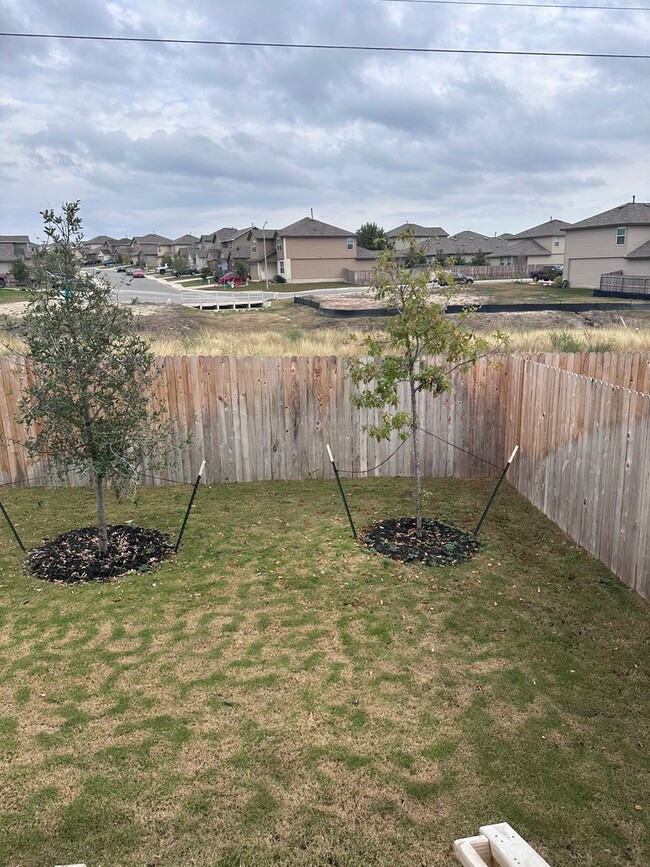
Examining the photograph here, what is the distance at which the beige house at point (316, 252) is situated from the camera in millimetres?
65625

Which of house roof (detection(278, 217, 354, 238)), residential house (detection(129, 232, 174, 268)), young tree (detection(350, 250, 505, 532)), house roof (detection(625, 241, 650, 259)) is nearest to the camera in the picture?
young tree (detection(350, 250, 505, 532))

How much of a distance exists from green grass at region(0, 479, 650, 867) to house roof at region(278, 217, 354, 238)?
61.8 metres

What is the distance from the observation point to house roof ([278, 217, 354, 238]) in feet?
214

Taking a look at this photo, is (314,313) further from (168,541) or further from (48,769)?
(48,769)

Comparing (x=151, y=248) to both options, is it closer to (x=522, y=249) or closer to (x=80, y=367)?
(x=522, y=249)

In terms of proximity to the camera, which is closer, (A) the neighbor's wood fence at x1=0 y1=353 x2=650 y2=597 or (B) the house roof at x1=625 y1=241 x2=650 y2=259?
(A) the neighbor's wood fence at x1=0 y1=353 x2=650 y2=597

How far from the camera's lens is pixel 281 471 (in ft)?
34.2

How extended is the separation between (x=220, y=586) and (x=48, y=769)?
8.80ft

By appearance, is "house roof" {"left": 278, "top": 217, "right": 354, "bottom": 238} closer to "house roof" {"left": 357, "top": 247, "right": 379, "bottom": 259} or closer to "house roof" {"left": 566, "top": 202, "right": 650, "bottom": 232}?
"house roof" {"left": 357, "top": 247, "right": 379, "bottom": 259}

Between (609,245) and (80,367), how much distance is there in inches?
1911

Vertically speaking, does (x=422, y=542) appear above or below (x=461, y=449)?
below

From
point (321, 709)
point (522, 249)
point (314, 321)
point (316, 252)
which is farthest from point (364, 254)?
point (321, 709)

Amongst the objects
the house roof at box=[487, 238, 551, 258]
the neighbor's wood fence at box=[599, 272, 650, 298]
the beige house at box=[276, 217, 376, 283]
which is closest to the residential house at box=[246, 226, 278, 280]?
the beige house at box=[276, 217, 376, 283]

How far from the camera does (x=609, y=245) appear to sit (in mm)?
46656
